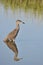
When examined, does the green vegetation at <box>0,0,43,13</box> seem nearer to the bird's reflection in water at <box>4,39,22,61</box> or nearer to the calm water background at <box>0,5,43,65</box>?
the calm water background at <box>0,5,43,65</box>

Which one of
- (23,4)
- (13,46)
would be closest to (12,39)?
(13,46)

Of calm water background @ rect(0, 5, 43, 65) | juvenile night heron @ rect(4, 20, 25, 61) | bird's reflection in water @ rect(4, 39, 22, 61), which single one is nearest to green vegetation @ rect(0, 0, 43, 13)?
calm water background @ rect(0, 5, 43, 65)

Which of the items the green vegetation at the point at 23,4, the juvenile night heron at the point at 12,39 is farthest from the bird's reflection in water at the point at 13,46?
the green vegetation at the point at 23,4

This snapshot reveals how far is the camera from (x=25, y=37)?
2855 mm

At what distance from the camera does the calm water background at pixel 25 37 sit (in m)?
2.83

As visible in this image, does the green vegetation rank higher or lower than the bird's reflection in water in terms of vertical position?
higher

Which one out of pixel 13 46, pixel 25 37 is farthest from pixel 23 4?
pixel 13 46

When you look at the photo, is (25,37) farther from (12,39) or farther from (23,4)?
(23,4)

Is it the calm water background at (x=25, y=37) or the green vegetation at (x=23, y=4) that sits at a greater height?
the green vegetation at (x=23, y=4)

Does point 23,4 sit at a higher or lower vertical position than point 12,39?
higher

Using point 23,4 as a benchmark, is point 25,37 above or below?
below

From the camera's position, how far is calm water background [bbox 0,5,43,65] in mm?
2830

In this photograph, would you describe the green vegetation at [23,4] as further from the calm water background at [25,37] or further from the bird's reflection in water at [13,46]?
→ the bird's reflection in water at [13,46]

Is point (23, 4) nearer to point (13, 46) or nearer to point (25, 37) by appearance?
point (25, 37)
